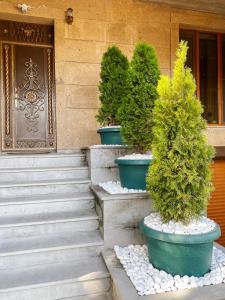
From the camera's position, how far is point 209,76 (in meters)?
5.28

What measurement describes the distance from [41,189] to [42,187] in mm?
23

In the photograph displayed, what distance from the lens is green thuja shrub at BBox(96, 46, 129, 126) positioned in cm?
342

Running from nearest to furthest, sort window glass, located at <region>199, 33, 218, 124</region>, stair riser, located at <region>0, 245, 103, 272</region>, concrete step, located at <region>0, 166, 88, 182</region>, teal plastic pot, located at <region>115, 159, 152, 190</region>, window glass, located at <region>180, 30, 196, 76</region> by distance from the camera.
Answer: stair riser, located at <region>0, 245, 103, 272</region> < teal plastic pot, located at <region>115, 159, 152, 190</region> < concrete step, located at <region>0, 166, 88, 182</region> < window glass, located at <region>180, 30, 196, 76</region> < window glass, located at <region>199, 33, 218, 124</region>

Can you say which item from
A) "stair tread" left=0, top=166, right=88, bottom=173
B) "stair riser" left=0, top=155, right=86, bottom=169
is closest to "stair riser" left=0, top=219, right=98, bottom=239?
"stair tread" left=0, top=166, right=88, bottom=173

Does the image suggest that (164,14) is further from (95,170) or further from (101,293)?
(101,293)

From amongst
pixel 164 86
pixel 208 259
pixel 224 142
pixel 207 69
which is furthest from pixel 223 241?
pixel 164 86

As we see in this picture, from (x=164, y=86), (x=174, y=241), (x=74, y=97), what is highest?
(x=74, y=97)

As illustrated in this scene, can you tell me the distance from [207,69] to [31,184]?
4194 millimetres

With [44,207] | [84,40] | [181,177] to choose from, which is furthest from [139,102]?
→ [84,40]

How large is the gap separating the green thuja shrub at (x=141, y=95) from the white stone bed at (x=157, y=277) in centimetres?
114

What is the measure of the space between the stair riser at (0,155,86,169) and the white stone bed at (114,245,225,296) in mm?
1538

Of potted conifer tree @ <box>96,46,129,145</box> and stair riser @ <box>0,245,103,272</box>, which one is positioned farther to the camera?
potted conifer tree @ <box>96,46,129,145</box>

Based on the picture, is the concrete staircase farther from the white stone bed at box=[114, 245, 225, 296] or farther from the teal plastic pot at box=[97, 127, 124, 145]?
the teal plastic pot at box=[97, 127, 124, 145]

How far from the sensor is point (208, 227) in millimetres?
1792
